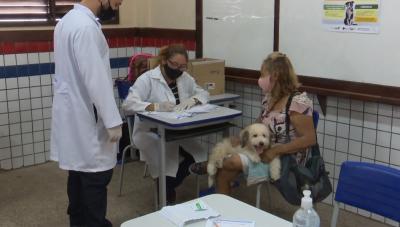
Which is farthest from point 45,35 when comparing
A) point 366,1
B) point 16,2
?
point 366,1

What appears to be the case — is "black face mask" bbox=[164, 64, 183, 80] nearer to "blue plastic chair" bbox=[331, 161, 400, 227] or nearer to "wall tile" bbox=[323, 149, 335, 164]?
"wall tile" bbox=[323, 149, 335, 164]

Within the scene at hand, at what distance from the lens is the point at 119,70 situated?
4941 millimetres

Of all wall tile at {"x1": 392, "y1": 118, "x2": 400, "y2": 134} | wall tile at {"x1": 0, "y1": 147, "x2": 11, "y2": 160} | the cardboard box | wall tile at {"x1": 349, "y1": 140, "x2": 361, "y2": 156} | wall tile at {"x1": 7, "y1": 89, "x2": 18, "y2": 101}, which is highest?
the cardboard box

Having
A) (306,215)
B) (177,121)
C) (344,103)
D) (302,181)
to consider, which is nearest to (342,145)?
(344,103)

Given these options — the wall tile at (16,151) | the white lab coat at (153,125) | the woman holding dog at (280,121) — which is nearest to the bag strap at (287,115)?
the woman holding dog at (280,121)

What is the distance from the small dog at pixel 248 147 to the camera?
281 centimetres

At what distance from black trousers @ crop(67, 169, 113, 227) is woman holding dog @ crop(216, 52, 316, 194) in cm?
72

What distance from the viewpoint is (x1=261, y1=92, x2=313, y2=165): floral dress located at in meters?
2.81

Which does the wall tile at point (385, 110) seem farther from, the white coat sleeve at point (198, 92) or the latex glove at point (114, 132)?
the latex glove at point (114, 132)

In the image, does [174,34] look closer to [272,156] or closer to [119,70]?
[119,70]

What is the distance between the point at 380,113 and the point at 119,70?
8.92 ft

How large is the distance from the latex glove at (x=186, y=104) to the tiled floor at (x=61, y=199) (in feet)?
2.64

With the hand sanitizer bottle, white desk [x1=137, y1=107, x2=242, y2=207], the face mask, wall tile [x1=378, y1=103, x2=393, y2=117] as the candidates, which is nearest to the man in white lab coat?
white desk [x1=137, y1=107, x2=242, y2=207]

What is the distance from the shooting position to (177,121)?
294 cm
